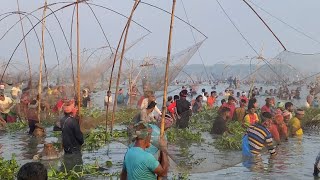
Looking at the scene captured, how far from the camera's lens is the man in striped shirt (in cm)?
1009

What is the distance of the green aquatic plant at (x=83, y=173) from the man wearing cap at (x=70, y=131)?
736mm

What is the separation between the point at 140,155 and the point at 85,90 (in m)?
18.6

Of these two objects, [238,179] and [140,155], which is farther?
[238,179]

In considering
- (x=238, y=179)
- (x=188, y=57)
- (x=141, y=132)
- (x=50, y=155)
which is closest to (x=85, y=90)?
(x=188, y=57)

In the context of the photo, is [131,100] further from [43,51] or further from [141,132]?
[141,132]

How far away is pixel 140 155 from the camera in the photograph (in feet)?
18.6

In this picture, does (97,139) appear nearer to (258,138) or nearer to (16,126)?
(258,138)

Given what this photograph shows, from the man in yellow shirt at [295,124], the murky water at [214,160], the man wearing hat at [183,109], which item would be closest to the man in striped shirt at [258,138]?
the murky water at [214,160]

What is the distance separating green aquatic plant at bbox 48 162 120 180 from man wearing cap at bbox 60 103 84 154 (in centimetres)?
74

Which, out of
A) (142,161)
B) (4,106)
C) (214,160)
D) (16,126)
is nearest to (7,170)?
(142,161)

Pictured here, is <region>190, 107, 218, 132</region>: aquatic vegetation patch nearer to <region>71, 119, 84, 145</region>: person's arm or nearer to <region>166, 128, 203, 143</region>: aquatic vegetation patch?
<region>166, 128, 203, 143</region>: aquatic vegetation patch

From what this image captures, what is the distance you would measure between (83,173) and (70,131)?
132 centimetres

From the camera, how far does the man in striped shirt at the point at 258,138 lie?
10.1 meters

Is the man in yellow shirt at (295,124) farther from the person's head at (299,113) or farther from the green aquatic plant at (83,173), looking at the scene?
the green aquatic plant at (83,173)
